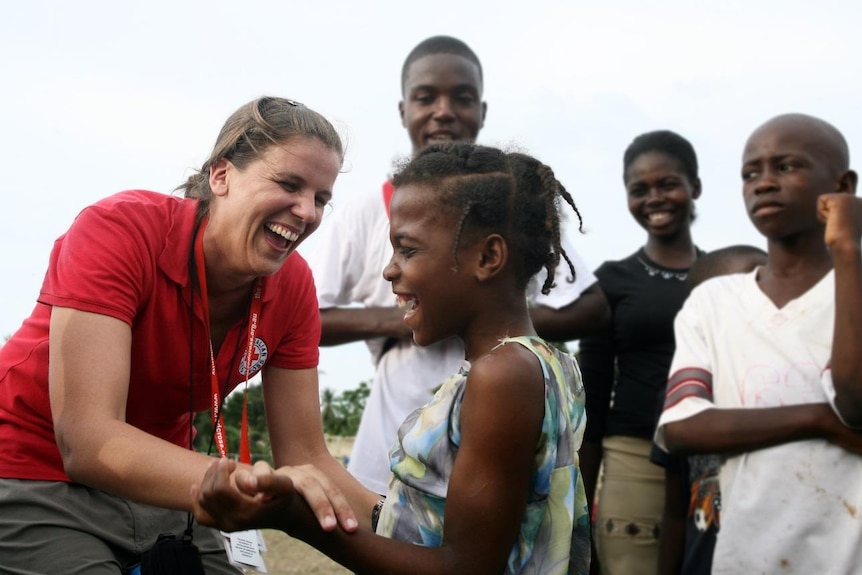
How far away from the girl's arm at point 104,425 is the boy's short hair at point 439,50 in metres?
2.48

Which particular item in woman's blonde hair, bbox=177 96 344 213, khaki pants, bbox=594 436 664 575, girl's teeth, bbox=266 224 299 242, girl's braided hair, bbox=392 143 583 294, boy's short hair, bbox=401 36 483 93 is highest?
boy's short hair, bbox=401 36 483 93

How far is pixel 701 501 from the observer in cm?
394

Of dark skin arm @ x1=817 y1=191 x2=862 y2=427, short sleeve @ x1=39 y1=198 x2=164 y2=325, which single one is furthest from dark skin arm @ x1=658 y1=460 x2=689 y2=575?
short sleeve @ x1=39 y1=198 x2=164 y2=325

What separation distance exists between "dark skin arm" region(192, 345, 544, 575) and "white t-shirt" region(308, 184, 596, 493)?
162 cm

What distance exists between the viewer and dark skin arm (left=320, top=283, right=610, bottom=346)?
4.20m

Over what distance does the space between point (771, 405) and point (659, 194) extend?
176 centimetres

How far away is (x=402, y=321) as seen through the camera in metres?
4.16

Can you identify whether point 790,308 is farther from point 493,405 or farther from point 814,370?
point 493,405

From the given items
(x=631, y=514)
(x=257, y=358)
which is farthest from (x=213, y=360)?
(x=631, y=514)

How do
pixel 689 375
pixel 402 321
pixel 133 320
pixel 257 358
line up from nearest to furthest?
pixel 133 320
pixel 257 358
pixel 689 375
pixel 402 321

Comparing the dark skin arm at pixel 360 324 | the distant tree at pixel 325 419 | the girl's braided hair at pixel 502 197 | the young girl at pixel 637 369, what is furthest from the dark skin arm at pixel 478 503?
the distant tree at pixel 325 419

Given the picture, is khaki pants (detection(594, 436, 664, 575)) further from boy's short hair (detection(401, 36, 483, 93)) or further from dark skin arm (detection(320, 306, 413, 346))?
boy's short hair (detection(401, 36, 483, 93))

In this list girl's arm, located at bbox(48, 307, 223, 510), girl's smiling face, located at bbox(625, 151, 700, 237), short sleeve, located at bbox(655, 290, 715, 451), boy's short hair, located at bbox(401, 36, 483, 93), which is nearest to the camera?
girl's arm, located at bbox(48, 307, 223, 510)

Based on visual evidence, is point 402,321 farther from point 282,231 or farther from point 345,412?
point 345,412
